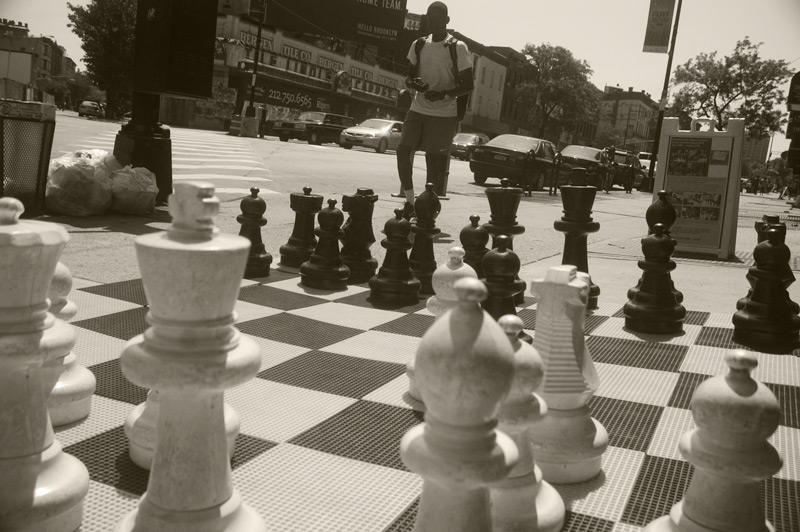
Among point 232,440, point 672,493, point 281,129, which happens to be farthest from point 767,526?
point 281,129

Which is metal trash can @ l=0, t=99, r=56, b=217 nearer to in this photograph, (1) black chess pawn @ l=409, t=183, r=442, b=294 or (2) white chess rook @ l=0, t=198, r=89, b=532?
(1) black chess pawn @ l=409, t=183, r=442, b=294

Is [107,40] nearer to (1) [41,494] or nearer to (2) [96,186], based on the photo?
(2) [96,186]

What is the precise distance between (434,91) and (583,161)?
38.6ft

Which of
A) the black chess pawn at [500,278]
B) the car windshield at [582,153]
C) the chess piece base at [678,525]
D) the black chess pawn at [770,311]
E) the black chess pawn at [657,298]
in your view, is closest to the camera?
the chess piece base at [678,525]

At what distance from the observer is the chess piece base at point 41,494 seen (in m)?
1.10

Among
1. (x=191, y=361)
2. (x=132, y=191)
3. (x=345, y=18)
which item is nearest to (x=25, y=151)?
(x=132, y=191)

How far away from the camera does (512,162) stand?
1277 cm

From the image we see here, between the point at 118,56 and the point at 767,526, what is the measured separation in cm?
3442

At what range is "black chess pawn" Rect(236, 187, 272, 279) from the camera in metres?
3.31

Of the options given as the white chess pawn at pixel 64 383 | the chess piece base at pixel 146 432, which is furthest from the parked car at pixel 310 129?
the chess piece base at pixel 146 432

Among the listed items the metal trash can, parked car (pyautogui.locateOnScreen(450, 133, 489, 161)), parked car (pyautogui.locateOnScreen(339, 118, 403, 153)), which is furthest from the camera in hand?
parked car (pyautogui.locateOnScreen(450, 133, 489, 161))

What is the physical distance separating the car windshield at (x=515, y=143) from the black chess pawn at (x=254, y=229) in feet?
33.4

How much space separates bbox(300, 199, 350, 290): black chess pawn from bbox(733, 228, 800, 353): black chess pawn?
172 cm

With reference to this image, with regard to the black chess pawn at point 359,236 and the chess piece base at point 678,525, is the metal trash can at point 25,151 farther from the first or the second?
the chess piece base at point 678,525
